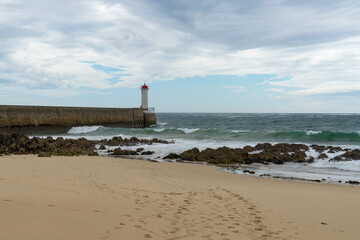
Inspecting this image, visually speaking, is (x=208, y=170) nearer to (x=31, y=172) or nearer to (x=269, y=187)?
(x=269, y=187)

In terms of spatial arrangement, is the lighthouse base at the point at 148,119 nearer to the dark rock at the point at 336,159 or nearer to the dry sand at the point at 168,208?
the dark rock at the point at 336,159

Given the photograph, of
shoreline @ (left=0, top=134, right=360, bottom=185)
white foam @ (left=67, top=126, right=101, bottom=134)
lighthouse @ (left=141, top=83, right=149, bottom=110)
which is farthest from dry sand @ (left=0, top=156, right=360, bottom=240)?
lighthouse @ (left=141, top=83, right=149, bottom=110)

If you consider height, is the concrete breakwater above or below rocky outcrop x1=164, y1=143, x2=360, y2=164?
above

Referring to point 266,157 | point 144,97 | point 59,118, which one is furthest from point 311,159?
point 144,97

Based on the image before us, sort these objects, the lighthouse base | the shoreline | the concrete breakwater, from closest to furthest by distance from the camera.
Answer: the shoreline < the concrete breakwater < the lighthouse base

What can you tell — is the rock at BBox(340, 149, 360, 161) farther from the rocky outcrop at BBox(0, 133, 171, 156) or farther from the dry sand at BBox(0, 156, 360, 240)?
the rocky outcrop at BBox(0, 133, 171, 156)

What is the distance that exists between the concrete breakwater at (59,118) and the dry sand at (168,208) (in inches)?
773

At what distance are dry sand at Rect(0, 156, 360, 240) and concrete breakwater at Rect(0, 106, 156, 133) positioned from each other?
19.6 metres

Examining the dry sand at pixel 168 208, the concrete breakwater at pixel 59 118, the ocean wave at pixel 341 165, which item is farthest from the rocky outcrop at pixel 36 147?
the concrete breakwater at pixel 59 118

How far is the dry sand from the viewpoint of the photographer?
3607mm

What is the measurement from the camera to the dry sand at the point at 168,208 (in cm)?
361

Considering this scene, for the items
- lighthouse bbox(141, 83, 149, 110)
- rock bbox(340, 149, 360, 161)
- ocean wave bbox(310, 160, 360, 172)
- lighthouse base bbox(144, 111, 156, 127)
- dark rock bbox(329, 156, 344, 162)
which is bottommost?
ocean wave bbox(310, 160, 360, 172)

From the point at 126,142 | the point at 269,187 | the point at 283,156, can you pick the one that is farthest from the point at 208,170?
the point at 126,142

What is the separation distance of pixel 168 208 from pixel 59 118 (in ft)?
86.3
